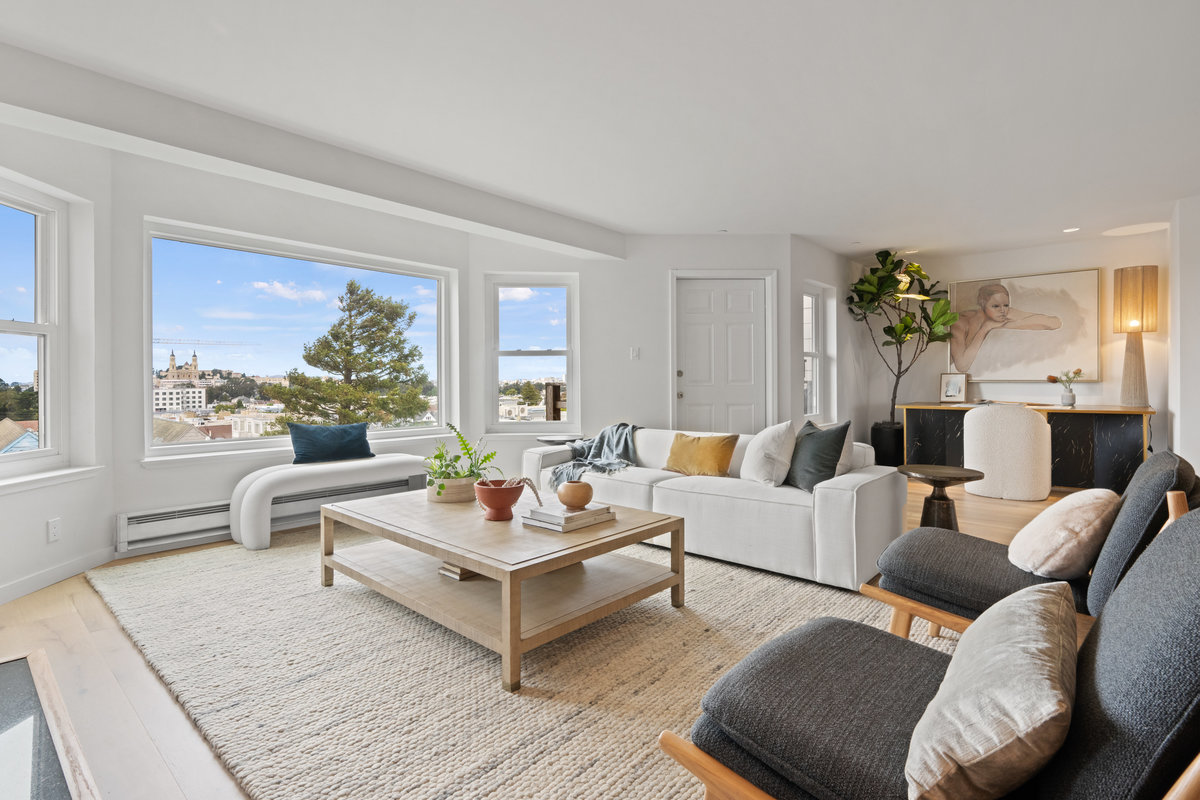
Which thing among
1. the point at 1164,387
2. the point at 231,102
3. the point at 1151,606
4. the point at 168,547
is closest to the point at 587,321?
the point at 231,102

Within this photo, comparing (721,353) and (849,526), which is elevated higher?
(721,353)

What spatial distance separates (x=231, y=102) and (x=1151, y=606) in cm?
367

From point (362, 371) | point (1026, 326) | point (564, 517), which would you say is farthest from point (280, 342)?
→ point (1026, 326)

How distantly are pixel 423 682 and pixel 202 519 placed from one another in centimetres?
262

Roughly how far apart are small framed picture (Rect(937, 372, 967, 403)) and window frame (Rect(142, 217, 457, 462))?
5316 millimetres

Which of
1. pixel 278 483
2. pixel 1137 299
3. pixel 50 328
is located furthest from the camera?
pixel 1137 299

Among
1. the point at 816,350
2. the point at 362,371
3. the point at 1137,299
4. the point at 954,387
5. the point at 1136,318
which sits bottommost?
the point at 954,387

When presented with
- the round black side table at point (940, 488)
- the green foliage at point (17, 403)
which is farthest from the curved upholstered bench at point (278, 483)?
the round black side table at point (940, 488)

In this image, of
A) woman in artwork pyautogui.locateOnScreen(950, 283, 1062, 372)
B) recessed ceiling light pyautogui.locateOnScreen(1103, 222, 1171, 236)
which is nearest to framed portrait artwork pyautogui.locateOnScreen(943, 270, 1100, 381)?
woman in artwork pyautogui.locateOnScreen(950, 283, 1062, 372)

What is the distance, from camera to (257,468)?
13.5 ft

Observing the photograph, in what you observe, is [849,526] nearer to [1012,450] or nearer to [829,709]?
[829,709]

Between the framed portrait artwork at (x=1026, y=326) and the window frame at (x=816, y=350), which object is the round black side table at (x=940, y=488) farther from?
the framed portrait artwork at (x=1026, y=326)

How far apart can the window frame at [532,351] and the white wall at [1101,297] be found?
4.13m

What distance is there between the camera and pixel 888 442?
255 inches
